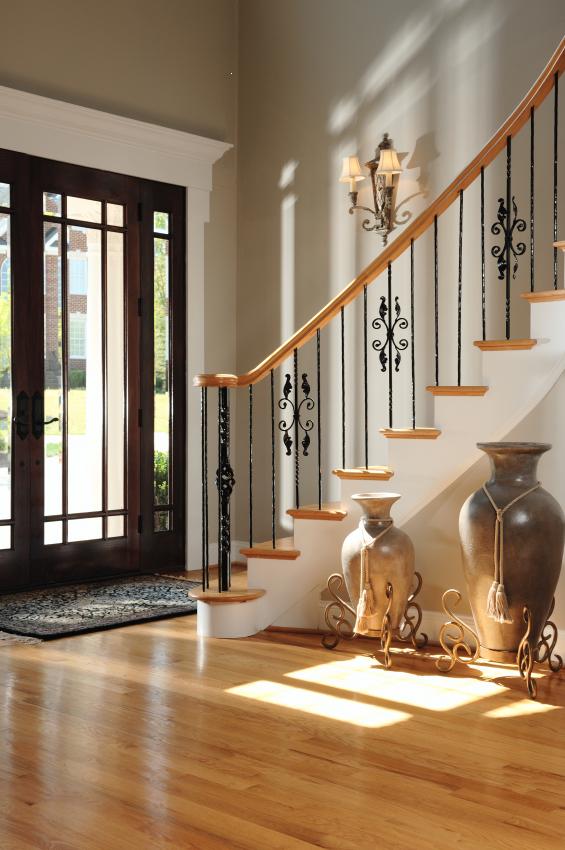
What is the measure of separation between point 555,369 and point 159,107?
11.6ft

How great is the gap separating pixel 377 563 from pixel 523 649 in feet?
2.23

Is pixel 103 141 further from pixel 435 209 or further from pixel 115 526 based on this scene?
pixel 435 209

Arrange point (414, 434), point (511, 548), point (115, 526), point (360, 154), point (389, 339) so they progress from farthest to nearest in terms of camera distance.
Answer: point (115, 526)
point (360, 154)
point (389, 339)
point (414, 434)
point (511, 548)

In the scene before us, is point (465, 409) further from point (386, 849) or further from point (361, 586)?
point (386, 849)

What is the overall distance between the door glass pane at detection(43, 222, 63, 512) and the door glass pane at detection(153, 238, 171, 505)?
710 millimetres

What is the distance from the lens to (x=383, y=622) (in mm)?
4309

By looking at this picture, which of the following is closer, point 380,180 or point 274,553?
point 274,553

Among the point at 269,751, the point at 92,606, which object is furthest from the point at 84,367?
the point at 269,751

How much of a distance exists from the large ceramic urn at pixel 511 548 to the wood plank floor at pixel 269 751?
236 millimetres

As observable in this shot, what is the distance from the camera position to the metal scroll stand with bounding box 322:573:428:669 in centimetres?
430

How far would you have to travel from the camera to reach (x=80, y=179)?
244 inches

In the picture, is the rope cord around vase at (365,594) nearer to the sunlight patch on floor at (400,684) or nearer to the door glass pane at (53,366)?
the sunlight patch on floor at (400,684)

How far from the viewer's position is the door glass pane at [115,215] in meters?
6.36

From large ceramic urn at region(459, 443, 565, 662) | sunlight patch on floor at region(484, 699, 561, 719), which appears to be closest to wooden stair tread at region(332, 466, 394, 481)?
large ceramic urn at region(459, 443, 565, 662)
